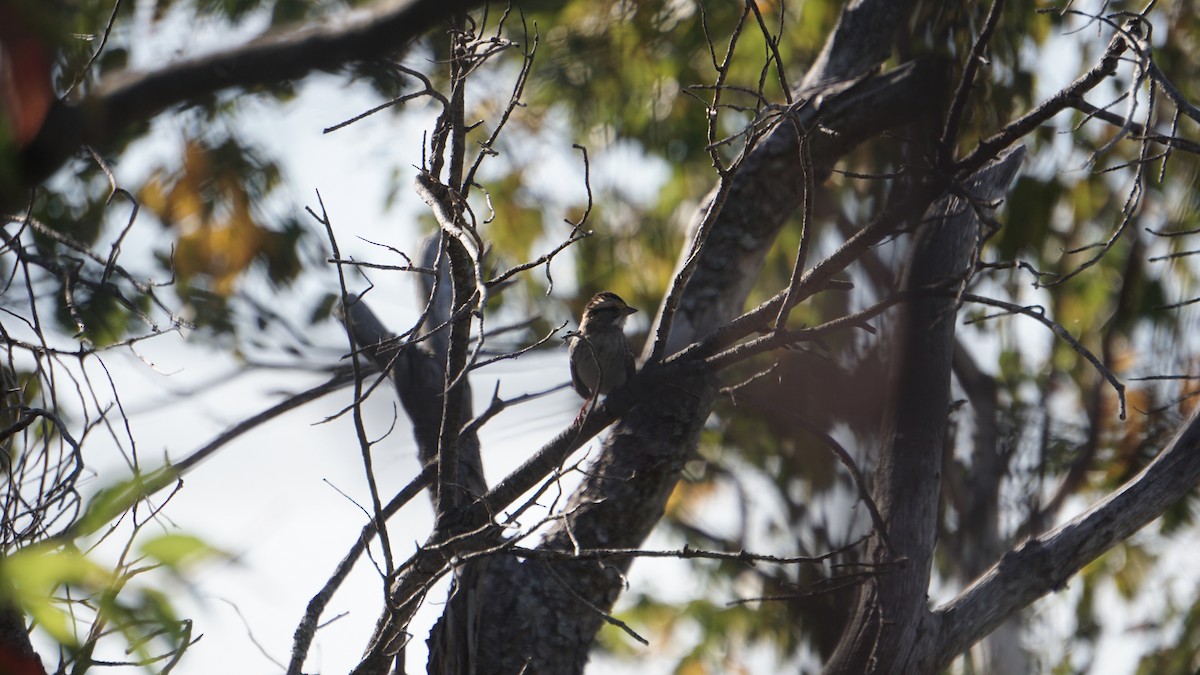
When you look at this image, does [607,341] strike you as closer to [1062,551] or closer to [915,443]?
[915,443]

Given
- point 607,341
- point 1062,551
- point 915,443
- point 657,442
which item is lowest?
point 1062,551

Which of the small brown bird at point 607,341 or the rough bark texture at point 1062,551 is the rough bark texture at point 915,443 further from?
the small brown bird at point 607,341

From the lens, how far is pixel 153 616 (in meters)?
1.29

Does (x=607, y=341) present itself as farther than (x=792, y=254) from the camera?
No

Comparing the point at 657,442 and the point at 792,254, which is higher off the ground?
the point at 792,254

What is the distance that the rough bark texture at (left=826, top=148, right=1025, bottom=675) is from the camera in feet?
13.2

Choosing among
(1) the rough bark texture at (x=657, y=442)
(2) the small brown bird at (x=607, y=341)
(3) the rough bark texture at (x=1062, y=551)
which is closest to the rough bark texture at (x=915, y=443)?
(3) the rough bark texture at (x=1062, y=551)

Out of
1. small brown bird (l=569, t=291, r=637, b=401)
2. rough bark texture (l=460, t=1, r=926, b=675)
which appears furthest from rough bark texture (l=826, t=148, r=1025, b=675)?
small brown bird (l=569, t=291, r=637, b=401)

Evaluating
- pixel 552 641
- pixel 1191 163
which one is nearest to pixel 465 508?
pixel 552 641

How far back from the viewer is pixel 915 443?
4.40m

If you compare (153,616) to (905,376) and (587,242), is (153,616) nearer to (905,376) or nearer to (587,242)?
(905,376)

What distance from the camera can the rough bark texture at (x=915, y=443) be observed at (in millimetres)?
4031

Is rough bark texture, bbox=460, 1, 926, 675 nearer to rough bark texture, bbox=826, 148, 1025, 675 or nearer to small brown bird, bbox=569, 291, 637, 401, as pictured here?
rough bark texture, bbox=826, 148, 1025, 675

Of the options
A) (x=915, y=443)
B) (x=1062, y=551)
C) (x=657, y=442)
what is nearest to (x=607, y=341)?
(x=657, y=442)
